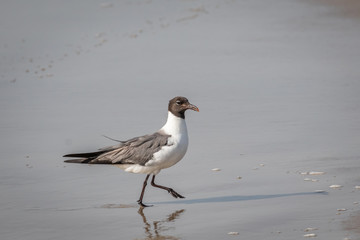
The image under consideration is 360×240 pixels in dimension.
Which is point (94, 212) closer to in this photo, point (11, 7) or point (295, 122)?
point (295, 122)

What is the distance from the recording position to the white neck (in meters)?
7.85

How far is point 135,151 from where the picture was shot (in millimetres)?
7785

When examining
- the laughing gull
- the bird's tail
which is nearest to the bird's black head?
the laughing gull

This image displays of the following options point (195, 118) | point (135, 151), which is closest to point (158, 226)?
point (135, 151)

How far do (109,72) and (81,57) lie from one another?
6.02 ft

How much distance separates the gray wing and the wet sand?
0.37 m

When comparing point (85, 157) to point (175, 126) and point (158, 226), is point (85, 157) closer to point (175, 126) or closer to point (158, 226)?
point (175, 126)

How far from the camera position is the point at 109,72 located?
13547 millimetres

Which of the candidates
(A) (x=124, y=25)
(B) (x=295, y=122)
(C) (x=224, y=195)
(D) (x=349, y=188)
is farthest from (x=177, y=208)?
(A) (x=124, y=25)

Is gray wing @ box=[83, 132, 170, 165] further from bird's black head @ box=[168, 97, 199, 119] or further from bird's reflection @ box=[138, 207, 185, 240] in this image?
bird's reflection @ box=[138, 207, 185, 240]

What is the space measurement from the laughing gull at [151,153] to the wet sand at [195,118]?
329 mm

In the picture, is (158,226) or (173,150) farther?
(173,150)

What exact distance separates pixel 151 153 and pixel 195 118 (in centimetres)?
302

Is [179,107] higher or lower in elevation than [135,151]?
higher
